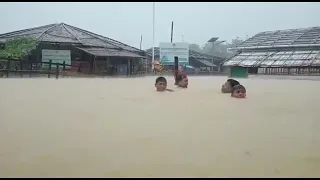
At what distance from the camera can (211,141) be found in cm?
326

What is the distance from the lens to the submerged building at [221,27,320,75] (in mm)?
30219

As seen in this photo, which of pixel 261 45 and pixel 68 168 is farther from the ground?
pixel 261 45

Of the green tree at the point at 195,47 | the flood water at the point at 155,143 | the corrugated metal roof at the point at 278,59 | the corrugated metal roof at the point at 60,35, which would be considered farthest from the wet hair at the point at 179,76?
the green tree at the point at 195,47

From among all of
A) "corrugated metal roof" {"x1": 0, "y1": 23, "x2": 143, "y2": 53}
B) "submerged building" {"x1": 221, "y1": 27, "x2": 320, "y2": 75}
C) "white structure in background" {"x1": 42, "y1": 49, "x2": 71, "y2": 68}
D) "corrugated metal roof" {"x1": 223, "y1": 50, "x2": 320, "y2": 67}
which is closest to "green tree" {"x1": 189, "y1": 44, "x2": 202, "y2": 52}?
"submerged building" {"x1": 221, "y1": 27, "x2": 320, "y2": 75}

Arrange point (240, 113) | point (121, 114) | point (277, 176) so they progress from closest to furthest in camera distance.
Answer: point (277, 176)
point (121, 114)
point (240, 113)

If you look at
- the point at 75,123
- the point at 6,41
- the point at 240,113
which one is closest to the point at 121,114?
the point at 75,123

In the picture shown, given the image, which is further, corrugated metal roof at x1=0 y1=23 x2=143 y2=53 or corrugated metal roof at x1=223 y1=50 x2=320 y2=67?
corrugated metal roof at x1=223 y1=50 x2=320 y2=67

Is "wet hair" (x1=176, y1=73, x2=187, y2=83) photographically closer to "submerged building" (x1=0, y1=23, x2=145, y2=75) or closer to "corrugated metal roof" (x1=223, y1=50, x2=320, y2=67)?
"submerged building" (x1=0, y1=23, x2=145, y2=75)

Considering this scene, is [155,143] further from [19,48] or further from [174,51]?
[174,51]

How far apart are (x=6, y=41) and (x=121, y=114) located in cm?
2141

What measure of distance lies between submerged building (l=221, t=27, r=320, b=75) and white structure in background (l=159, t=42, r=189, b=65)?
15.5ft

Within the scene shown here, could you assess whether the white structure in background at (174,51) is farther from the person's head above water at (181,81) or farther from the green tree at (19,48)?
the person's head above water at (181,81)

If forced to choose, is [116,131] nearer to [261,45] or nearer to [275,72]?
[275,72]

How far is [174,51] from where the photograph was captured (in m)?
33.2
